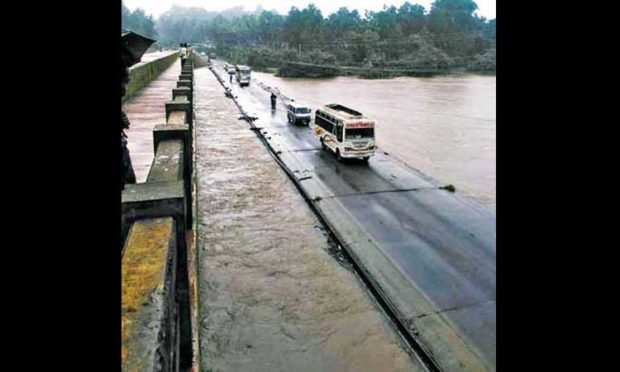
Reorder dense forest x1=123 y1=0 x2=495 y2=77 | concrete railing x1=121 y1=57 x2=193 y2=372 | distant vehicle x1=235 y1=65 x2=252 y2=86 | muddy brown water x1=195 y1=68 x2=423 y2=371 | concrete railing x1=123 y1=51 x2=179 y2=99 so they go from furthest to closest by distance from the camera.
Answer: dense forest x1=123 y1=0 x2=495 y2=77, distant vehicle x1=235 y1=65 x2=252 y2=86, concrete railing x1=123 y1=51 x2=179 y2=99, muddy brown water x1=195 y1=68 x2=423 y2=371, concrete railing x1=121 y1=57 x2=193 y2=372

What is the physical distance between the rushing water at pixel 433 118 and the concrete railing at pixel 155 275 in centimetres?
1431

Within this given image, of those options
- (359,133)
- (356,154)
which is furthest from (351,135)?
(356,154)

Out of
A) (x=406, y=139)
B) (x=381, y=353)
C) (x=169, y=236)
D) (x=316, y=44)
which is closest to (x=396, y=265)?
(x=381, y=353)

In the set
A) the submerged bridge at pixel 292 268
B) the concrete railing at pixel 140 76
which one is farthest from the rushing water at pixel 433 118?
the concrete railing at pixel 140 76

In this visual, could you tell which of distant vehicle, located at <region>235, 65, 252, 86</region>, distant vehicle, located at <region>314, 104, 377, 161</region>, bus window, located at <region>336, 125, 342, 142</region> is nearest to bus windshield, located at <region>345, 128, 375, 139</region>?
distant vehicle, located at <region>314, 104, 377, 161</region>

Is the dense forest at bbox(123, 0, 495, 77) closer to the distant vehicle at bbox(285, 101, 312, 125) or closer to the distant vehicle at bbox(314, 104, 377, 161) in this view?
the distant vehicle at bbox(285, 101, 312, 125)

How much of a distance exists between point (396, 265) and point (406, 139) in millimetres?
19369

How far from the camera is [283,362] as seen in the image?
7.04 m

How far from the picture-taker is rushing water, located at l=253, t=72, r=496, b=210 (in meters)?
22.3

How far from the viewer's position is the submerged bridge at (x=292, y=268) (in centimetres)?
389

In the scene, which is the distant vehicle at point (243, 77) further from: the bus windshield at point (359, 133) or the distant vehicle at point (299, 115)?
the bus windshield at point (359, 133)

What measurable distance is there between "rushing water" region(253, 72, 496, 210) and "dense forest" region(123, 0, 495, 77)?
25.0ft

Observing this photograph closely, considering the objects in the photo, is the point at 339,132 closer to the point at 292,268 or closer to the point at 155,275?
the point at 292,268

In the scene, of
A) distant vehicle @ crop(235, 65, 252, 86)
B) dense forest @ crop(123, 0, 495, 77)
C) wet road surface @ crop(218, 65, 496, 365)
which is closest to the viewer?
wet road surface @ crop(218, 65, 496, 365)
